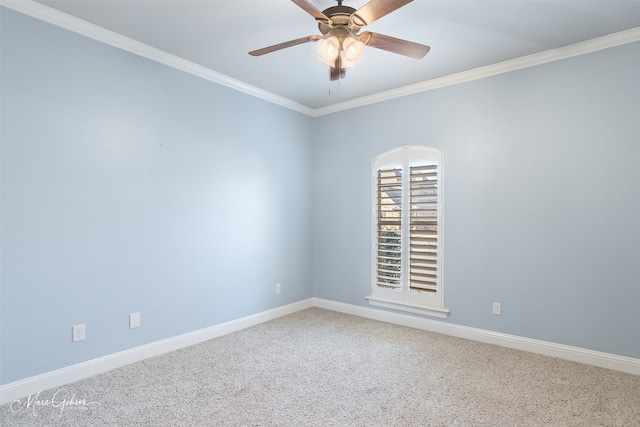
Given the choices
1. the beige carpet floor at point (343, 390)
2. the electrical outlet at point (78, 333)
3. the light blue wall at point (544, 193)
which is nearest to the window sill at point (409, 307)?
the light blue wall at point (544, 193)

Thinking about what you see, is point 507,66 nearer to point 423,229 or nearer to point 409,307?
point 423,229

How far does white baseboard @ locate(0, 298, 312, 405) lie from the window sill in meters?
1.25

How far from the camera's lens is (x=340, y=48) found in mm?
2160

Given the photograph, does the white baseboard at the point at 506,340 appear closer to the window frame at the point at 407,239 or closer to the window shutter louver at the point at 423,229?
the window frame at the point at 407,239


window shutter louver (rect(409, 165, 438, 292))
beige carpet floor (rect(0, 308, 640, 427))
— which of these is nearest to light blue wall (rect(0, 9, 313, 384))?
beige carpet floor (rect(0, 308, 640, 427))

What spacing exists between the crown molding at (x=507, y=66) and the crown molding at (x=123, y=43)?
119 cm

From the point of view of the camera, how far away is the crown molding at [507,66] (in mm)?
2766

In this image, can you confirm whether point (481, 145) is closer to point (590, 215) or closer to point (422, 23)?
point (590, 215)

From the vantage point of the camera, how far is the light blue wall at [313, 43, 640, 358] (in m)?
2.78

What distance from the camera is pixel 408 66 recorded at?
333cm

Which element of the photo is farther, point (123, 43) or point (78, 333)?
point (123, 43)

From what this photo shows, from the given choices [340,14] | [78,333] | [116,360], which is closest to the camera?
[340,14]

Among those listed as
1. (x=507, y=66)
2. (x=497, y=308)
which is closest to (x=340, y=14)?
(x=507, y=66)

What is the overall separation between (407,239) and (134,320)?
2755 millimetres
